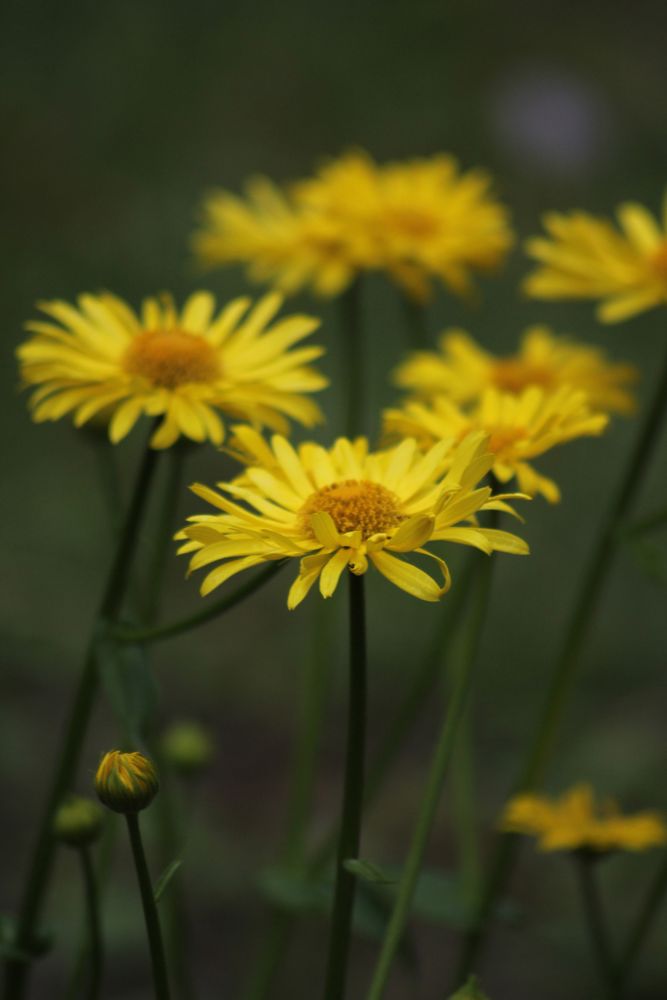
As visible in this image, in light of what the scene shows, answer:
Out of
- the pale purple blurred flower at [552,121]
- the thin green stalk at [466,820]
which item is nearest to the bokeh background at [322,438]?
the pale purple blurred flower at [552,121]

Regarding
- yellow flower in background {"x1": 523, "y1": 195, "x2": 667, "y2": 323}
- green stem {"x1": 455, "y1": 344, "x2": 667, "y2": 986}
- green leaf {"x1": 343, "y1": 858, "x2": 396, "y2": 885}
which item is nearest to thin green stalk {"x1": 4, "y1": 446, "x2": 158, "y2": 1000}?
green leaf {"x1": 343, "y1": 858, "x2": 396, "y2": 885}

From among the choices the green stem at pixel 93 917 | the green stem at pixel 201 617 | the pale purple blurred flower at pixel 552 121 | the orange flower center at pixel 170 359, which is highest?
the pale purple blurred flower at pixel 552 121

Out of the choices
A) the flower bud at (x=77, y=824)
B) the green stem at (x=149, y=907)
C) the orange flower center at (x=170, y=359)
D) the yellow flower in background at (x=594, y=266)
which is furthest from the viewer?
the yellow flower in background at (x=594, y=266)

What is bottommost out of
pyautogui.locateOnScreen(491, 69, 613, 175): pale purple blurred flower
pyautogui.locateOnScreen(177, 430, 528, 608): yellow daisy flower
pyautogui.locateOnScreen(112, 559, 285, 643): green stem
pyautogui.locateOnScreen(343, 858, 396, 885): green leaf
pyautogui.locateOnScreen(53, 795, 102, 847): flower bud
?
pyautogui.locateOnScreen(53, 795, 102, 847): flower bud

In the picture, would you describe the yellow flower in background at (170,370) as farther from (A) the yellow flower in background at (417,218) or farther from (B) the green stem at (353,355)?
(A) the yellow flower in background at (417,218)

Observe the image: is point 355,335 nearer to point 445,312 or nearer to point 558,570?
point 558,570

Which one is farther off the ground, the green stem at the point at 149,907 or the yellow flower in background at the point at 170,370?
the yellow flower in background at the point at 170,370

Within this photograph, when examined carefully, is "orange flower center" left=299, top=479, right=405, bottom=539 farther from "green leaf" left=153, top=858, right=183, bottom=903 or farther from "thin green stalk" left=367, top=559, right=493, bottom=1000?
"green leaf" left=153, top=858, right=183, bottom=903
